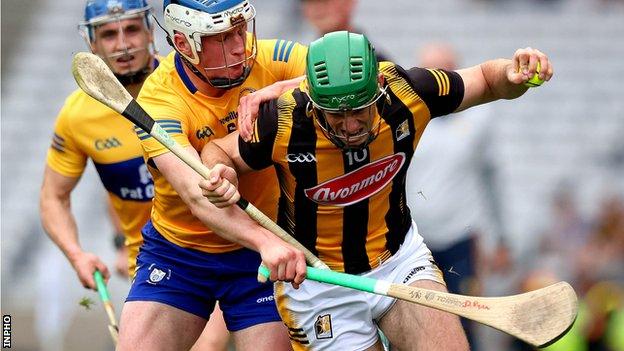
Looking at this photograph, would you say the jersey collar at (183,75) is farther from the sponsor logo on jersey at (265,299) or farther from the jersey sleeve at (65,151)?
the jersey sleeve at (65,151)

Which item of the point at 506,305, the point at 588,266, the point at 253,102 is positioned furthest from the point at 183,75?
the point at 588,266

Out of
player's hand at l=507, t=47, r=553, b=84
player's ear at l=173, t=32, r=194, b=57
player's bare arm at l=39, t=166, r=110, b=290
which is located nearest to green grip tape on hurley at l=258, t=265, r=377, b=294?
player's hand at l=507, t=47, r=553, b=84

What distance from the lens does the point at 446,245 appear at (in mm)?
7594

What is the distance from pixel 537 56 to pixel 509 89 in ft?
0.78

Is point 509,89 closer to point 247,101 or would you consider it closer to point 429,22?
point 247,101

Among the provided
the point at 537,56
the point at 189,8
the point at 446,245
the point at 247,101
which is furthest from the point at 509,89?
the point at 446,245

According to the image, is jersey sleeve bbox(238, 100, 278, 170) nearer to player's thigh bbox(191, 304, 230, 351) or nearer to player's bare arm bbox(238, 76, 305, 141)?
player's bare arm bbox(238, 76, 305, 141)

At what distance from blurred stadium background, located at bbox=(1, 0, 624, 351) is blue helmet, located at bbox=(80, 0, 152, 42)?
210 inches

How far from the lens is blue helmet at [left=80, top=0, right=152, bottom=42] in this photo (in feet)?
20.6

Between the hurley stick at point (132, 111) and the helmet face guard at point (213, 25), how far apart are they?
34 centimetres

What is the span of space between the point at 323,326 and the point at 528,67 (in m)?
1.29

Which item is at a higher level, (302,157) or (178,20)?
(178,20)

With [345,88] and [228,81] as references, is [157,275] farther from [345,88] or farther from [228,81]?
[345,88]

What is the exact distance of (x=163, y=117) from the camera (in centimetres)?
→ 523
